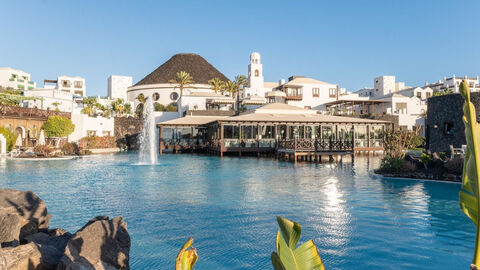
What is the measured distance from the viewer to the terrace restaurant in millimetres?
28844

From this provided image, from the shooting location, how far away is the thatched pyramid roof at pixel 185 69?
79875 mm

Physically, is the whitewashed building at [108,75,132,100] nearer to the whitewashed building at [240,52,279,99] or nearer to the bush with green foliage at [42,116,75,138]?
the whitewashed building at [240,52,279,99]

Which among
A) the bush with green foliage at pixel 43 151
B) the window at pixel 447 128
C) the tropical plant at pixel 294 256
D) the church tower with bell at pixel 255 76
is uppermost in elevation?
the church tower with bell at pixel 255 76

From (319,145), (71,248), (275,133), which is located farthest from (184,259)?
(275,133)

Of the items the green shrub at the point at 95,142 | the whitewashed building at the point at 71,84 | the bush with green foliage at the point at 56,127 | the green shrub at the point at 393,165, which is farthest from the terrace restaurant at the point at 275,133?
the whitewashed building at the point at 71,84

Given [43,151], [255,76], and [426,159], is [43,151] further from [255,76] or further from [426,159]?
[255,76]

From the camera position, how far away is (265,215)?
9.68 metres

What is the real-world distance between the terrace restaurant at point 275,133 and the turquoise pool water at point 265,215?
11958 mm

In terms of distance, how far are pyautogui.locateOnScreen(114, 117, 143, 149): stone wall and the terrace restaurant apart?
11073 mm

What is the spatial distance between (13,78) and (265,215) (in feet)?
333

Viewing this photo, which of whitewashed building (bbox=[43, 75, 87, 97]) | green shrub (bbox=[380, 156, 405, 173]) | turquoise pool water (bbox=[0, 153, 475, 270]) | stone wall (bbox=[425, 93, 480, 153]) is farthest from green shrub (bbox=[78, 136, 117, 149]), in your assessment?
whitewashed building (bbox=[43, 75, 87, 97])

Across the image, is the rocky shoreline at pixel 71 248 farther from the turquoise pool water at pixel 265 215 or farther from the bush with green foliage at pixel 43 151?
the bush with green foliage at pixel 43 151

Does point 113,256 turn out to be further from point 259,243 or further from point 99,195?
point 99,195

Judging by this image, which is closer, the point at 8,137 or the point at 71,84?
the point at 8,137
